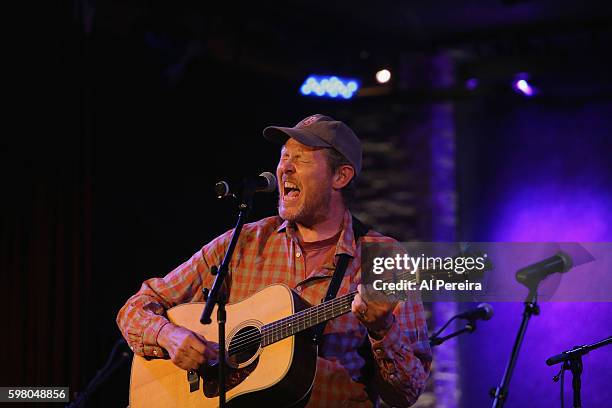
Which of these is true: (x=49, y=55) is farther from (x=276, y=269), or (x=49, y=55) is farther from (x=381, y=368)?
(x=381, y=368)

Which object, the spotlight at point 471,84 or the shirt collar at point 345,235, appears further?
the spotlight at point 471,84

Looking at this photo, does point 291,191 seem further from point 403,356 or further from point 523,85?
point 523,85

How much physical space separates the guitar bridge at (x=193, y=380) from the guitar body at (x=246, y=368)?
18 millimetres

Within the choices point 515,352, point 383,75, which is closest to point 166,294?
point 515,352

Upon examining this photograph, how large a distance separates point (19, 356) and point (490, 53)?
485 centimetres

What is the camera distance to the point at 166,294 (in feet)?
12.5

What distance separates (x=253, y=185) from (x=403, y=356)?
0.93 meters

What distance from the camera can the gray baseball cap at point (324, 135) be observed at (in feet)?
11.9

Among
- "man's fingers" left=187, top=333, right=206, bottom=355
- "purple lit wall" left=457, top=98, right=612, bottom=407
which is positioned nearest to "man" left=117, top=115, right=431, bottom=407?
"man's fingers" left=187, top=333, right=206, bottom=355

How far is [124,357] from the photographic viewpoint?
471 centimetres

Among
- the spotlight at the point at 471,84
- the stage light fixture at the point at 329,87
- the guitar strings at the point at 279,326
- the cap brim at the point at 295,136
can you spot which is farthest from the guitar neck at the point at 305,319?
the spotlight at the point at 471,84

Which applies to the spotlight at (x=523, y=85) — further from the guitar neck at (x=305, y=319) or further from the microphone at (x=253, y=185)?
the guitar neck at (x=305, y=319)

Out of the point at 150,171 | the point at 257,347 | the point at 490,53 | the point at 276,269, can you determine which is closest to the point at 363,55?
the point at 490,53

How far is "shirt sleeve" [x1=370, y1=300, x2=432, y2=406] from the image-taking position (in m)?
3.05
